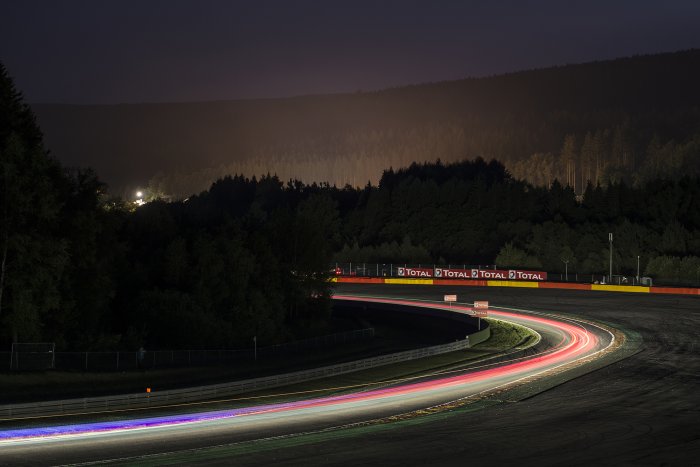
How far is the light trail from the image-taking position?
29531mm

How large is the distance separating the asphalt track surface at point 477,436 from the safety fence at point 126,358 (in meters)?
13.1

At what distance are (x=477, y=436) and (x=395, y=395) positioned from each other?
8.51m

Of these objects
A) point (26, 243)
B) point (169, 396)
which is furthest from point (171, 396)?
point (26, 243)

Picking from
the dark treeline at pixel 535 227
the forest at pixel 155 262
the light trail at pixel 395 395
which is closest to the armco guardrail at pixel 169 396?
the light trail at pixel 395 395

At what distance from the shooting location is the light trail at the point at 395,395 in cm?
2953

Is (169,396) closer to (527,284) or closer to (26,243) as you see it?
(26,243)

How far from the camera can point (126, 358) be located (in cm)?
4425

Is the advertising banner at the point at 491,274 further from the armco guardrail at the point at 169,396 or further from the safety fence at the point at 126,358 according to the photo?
the armco guardrail at the point at 169,396

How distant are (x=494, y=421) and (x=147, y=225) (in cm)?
4250

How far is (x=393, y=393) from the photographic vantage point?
3800 cm

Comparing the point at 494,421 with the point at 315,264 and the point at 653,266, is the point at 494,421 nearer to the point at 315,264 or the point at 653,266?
the point at 315,264

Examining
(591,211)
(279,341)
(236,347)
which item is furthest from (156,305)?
(591,211)

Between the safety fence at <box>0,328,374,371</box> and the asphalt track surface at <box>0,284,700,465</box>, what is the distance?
1312cm

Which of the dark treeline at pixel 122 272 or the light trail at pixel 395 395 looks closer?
the light trail at pixel 395 395
